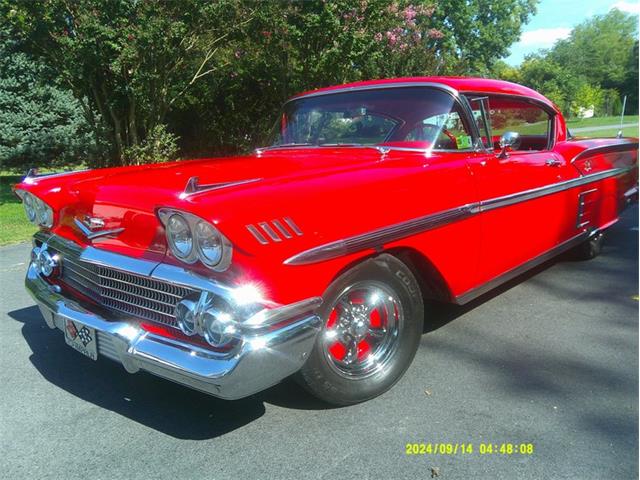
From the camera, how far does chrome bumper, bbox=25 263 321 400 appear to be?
2117 mm

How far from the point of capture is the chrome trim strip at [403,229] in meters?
2.33

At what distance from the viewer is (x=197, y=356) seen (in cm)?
219

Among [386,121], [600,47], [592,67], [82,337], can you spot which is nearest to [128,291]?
[82,337]

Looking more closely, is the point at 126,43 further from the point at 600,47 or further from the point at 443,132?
the point at 600,47

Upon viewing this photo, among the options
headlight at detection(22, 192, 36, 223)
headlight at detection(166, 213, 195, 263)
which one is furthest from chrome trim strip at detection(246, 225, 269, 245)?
headlight at detection(22, 192, 36, 223)

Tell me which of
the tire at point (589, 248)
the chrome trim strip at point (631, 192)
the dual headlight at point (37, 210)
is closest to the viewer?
the dual headlight at point (37, 210)

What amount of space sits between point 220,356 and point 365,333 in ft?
2.81

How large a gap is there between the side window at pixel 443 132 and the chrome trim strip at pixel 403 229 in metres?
0.41

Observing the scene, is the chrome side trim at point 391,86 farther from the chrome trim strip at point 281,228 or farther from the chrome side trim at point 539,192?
the chrome trim strip at point 281,228

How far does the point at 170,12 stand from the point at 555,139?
640 cm

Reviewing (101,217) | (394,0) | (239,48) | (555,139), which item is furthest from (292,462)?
(394,0)

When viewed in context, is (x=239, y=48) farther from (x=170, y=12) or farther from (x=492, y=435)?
(x=492, y=435)

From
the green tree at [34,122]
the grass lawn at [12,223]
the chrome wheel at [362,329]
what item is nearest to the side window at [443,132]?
the chrome wheel at [362,329]

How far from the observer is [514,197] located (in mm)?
3492
